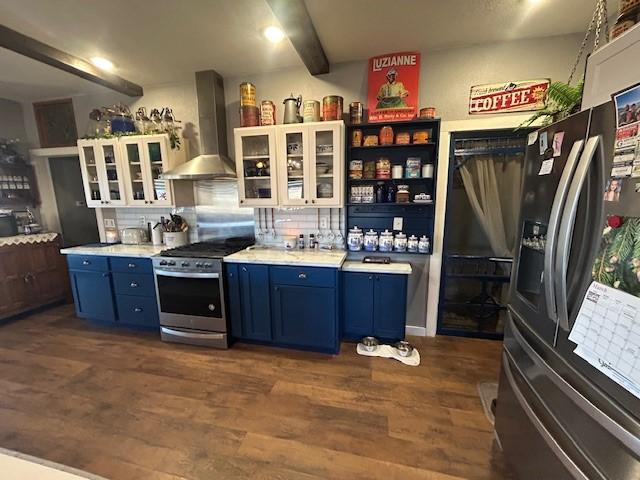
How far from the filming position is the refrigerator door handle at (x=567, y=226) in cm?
91

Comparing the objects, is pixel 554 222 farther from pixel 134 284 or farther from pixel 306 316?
pixel 134 284

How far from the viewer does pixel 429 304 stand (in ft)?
9.50

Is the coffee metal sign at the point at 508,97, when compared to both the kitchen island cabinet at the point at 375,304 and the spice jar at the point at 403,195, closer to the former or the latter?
the spice jar at the point at 403,195

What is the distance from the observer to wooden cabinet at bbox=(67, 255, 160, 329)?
294 cm

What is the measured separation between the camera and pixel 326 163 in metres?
2.67

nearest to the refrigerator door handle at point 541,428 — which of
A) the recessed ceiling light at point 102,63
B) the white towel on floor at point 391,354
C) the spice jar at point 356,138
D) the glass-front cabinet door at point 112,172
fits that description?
the white towel on floor at point 391,354

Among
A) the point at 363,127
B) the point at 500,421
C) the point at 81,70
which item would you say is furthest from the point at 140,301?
the point at 500,421

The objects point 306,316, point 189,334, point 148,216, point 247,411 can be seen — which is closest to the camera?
point 247,411

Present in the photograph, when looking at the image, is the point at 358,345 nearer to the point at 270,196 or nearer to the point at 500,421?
the point at 500,421

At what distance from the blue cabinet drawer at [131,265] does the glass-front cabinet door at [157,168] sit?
2.14 feet

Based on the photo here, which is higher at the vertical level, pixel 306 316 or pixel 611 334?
pixel 611 334

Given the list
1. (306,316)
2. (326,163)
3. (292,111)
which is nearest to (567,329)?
(306,316)

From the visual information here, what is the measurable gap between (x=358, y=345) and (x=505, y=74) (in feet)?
9.09

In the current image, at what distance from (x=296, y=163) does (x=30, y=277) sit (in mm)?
3680
